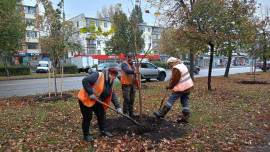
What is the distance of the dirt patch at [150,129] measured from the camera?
436 cm

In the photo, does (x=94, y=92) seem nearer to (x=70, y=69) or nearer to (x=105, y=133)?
(x=105, y=133)

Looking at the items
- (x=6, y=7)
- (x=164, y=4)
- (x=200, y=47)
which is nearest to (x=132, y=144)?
(x=200, y=47)

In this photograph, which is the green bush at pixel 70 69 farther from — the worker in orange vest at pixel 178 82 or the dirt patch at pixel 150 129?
the worker in orange vest at pixel 178 82

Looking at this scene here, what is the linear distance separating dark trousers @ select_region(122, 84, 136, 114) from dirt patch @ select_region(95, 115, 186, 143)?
0.42 meters

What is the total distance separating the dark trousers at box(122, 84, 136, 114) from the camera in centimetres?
537

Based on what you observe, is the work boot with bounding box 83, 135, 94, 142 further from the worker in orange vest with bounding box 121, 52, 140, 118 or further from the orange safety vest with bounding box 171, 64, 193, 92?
the orange safety vest with bounding box 171, 64, 193, 92

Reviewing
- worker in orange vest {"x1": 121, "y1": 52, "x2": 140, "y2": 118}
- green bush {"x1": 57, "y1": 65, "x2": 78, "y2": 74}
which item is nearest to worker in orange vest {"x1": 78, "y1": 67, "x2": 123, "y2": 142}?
worker in orange vest {"x1": 121, "y1": 52, "x2": 140, "y2": 118}

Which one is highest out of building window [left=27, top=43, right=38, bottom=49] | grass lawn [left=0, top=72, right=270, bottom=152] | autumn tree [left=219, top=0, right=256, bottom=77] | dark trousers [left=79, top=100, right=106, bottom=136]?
building window [left=27, top=43, right=38, bottom=49]

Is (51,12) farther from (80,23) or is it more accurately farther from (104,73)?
(80,23)

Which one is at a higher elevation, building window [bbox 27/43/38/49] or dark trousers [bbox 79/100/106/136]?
building window [bbox 27/43/38/49]

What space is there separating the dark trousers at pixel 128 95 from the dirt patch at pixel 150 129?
0.42 m

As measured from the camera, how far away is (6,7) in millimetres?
18828

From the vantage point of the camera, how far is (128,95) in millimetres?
5363

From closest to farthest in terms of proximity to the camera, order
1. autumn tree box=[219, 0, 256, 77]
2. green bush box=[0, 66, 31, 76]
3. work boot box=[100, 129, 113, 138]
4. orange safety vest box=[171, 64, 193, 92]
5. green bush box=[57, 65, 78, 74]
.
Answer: work boot box=[100, 129, 113, 138]
orange safety vest box=[171, 64, 193, 92]
autumn tree box=[219, 0, 256, 77]
green bush box=[0, 66, 31, 76]
green bush box=[57, 65, 78, 74]
